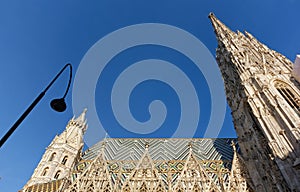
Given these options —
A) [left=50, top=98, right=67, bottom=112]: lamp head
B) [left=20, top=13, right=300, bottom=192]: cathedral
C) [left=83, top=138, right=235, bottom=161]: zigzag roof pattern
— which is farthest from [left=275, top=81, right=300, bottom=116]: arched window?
[left=50, top=98, right=67, bottom=112]: lamp head

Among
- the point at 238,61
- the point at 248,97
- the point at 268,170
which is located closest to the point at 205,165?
the point at 268,170

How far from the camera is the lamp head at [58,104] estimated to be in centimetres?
431

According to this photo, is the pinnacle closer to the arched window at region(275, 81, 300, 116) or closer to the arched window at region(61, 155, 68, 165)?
the arched window at region(275, 81, 300, 116)

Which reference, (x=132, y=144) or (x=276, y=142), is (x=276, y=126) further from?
(x=132, y=144)

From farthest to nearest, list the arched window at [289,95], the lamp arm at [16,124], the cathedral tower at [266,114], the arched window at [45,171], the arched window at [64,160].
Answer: the arched window at [64,160] < the arched window at [45,171] < the arched window at [289,95] < the cathedral tower at [266,114] < the lamp arm at [16,124]

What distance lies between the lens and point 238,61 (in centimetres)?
1952

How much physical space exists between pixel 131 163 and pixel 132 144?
4769 millimetres

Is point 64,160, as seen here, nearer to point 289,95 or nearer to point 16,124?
point 16,124

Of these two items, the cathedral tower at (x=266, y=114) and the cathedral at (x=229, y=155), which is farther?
the cathedral at (x=229, y=155)

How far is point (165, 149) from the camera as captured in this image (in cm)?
2211

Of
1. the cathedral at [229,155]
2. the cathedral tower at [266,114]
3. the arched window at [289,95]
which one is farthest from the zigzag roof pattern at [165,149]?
the arched window at [289,95]

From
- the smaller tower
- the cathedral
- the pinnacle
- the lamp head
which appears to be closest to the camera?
the lamp head

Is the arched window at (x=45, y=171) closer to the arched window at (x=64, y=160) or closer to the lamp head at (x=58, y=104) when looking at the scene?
the arched window at (x=64, y=160)

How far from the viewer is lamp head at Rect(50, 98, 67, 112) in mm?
4309
